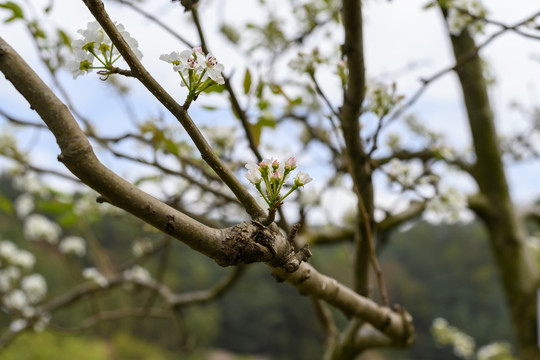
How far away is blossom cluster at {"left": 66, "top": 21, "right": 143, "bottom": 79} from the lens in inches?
13.3

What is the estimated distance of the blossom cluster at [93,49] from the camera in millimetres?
338

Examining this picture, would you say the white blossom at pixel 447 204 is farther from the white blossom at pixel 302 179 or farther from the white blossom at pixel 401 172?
the white blossom at pixel 302 179

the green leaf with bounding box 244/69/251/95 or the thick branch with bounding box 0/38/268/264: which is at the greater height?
the green leaf with bounding box 244/69/251/95

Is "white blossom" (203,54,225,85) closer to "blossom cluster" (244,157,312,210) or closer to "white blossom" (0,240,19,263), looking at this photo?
"blossom cluster" (244,157,312,210)

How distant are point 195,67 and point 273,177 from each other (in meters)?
0.11

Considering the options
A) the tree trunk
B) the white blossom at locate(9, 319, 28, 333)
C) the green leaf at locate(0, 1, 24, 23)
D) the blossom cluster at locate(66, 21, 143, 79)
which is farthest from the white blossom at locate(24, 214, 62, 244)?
the blossom cluster at locate(66, 21, 143, 79)

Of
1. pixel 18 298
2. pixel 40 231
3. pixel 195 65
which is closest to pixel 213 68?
pixel 195 65

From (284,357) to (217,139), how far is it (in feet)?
29.1

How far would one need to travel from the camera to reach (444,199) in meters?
1.00

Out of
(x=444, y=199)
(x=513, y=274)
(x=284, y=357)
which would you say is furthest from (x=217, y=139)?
(x=284, y=357)

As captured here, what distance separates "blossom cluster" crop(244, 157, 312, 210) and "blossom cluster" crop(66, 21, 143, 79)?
128 millimetres

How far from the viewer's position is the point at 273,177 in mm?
361

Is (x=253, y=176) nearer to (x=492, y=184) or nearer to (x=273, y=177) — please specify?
(x=273, y=177)

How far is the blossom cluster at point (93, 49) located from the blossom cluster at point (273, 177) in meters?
0.13
